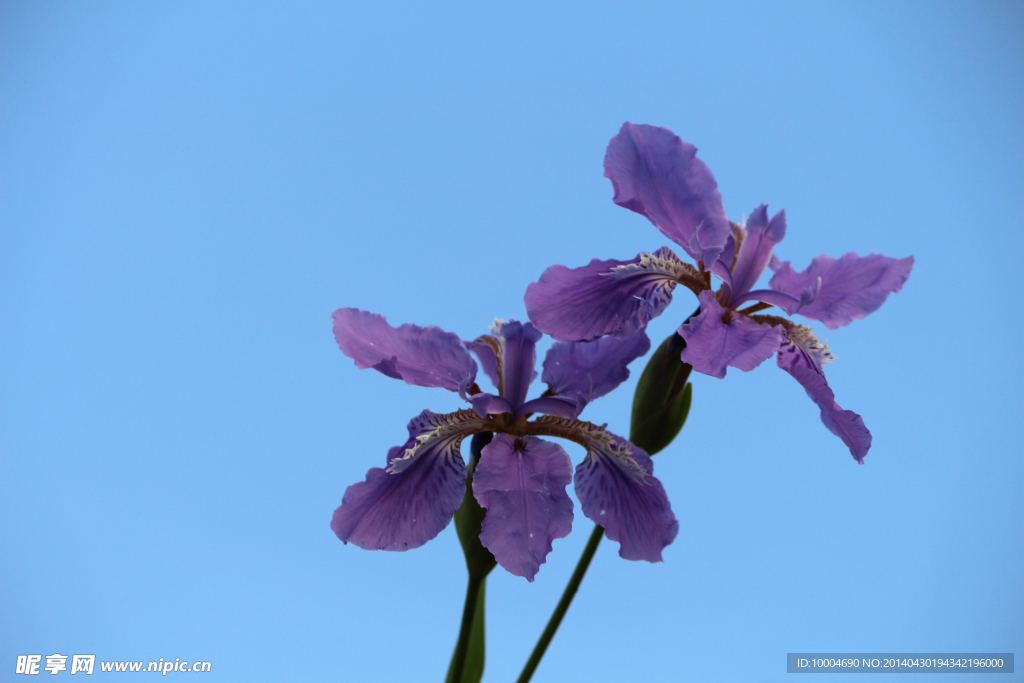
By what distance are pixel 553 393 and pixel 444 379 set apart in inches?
5.1

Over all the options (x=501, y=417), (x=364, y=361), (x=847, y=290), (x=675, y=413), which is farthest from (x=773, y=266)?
(x=364, y=361)

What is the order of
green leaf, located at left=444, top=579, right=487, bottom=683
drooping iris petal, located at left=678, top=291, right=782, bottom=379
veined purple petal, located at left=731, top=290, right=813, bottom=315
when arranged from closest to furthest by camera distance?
drooping iris petal, located at left=678, top=291, right=782, bottom=379 < veined purple petal, located at left=731, top=290, right=813, bottom=315 < green leaf, located at left=444, top=579, right=487, bottom=683

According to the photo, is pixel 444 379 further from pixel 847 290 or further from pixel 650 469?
pixel 847 290

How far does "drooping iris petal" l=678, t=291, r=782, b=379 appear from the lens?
1.94 feet

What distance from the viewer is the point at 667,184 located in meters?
0.74

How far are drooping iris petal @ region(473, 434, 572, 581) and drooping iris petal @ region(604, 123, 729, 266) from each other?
11.2 inches

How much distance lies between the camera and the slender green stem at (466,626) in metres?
0.74

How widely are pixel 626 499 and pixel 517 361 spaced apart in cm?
19

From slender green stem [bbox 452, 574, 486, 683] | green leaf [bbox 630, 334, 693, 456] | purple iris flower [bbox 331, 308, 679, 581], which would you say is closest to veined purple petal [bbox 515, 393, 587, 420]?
purple iris flower [bbox 331, 308, 679, 581]

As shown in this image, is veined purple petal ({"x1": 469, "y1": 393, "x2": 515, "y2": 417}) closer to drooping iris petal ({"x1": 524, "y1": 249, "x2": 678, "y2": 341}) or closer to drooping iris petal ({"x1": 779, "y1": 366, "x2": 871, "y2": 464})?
drooping iris petal ({"x1": 524, "y1": 249, "x2": 678, "y2": 341})

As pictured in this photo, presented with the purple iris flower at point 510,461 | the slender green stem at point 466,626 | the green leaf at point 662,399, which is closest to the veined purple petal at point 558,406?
the purple iris flower at point 510,461

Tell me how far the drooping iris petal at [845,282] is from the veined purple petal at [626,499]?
0.94ft

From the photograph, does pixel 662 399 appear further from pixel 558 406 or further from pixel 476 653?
pixel 476 653

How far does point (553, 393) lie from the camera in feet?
2.43
